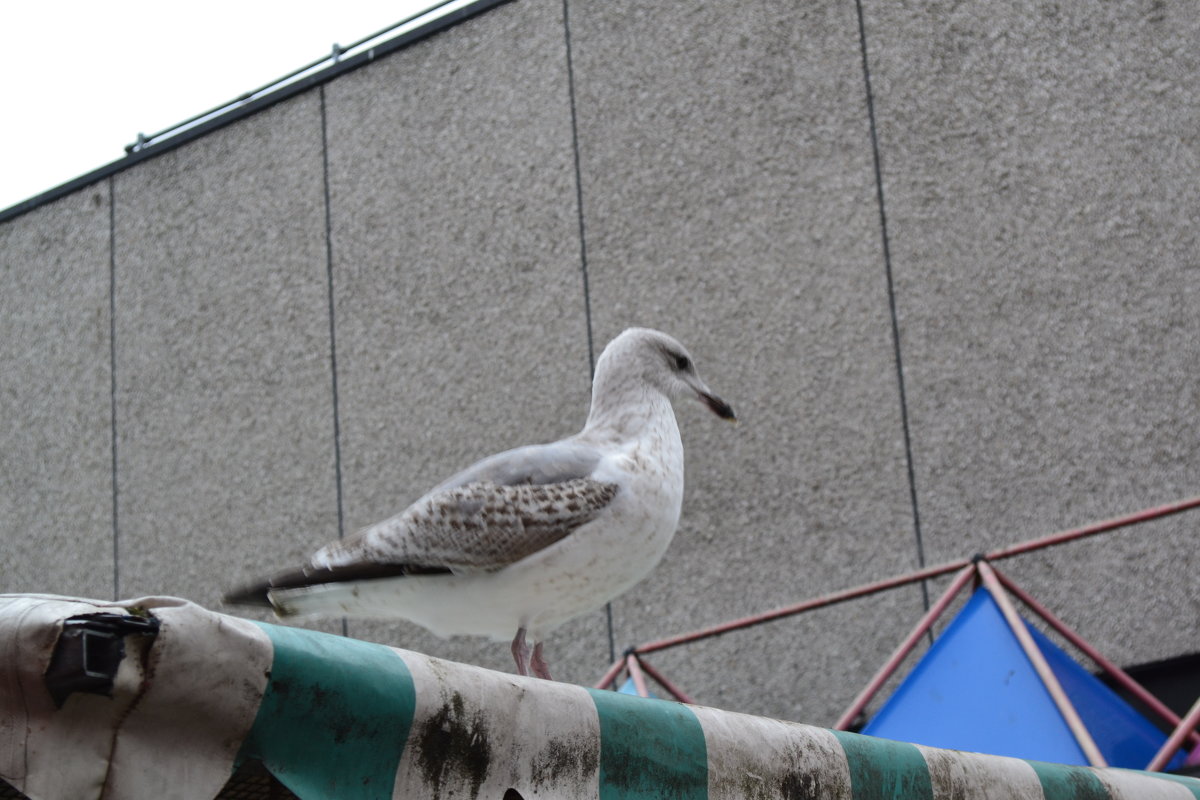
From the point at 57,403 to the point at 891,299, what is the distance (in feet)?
16.0

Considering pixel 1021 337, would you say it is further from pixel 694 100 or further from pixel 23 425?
pixel 23 425

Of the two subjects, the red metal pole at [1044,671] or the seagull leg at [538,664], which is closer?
the seagull leg at [538,664]

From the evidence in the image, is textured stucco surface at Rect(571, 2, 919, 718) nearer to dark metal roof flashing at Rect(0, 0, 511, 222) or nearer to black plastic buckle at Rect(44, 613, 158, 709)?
dark metal roof flashing at Rect(0, 0, 511, 222)

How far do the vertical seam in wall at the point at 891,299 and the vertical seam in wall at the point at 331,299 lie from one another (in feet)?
9.19

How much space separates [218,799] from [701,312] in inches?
205

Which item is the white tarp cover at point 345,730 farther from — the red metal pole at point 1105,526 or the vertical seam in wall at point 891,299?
the vertical seam in wall at point 891,299

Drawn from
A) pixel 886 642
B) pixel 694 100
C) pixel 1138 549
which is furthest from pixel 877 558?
pixel 694 100

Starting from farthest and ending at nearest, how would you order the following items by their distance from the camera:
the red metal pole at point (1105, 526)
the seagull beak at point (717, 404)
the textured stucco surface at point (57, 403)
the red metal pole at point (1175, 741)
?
the textured stucco surface at point (57, 403), the red metal pole at point (1105, 526), the red metal pole at point (1175, 741), the seagull beak at point (717, 404)

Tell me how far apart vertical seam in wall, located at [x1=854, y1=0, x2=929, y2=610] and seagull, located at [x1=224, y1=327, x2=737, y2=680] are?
2.94m

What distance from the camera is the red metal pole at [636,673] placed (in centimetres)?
541

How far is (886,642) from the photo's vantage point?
5793 mm

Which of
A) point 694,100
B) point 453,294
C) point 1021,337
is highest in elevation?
point 694,100

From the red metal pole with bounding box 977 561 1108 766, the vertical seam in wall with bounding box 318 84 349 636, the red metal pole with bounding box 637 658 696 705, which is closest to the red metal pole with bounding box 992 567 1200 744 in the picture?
the red metal pole with bounding box 977 561 1108 766

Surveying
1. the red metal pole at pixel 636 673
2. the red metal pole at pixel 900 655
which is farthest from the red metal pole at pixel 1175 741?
the red metal pole at pixel 636 673
